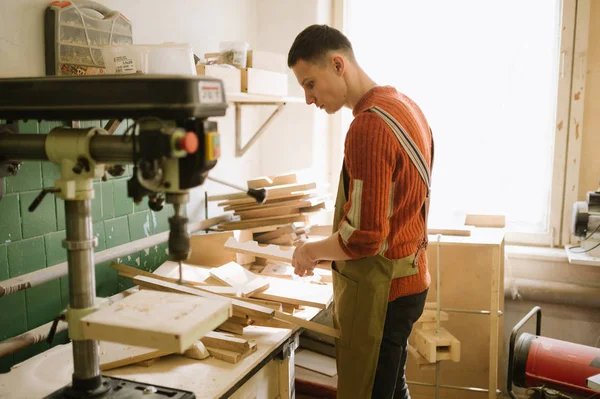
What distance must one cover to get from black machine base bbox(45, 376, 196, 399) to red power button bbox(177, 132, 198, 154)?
1.85ft

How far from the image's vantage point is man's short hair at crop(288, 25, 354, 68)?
71.9 inches

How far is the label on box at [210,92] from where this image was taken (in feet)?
3.41

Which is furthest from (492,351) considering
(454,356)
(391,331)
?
(391,331)

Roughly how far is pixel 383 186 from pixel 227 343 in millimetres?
638

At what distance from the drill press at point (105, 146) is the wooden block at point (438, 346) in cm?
156

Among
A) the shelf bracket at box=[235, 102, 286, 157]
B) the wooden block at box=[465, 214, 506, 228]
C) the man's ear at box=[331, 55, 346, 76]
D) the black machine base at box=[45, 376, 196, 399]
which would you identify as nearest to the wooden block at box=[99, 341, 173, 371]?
the black machine base at box=[45, 376, 196, 399]

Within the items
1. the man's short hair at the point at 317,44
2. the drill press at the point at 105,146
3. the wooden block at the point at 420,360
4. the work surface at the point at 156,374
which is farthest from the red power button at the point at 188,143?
the wooden block at the point at 420,360

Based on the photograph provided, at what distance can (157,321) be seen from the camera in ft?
3.41

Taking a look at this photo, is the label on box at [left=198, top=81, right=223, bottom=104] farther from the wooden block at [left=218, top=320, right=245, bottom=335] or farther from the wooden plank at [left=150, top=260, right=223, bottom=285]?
the wooden plank at [left=150, top=260, right=223, bottom=285]

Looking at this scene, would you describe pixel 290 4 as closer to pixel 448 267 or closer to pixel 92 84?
pixel 448 267

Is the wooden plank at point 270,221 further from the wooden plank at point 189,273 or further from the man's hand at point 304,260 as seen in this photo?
the man's hand at point 304,260

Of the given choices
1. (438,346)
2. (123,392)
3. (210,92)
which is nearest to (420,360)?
(438,346)

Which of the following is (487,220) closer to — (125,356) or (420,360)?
(420,360)

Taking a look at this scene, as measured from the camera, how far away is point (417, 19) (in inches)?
128
